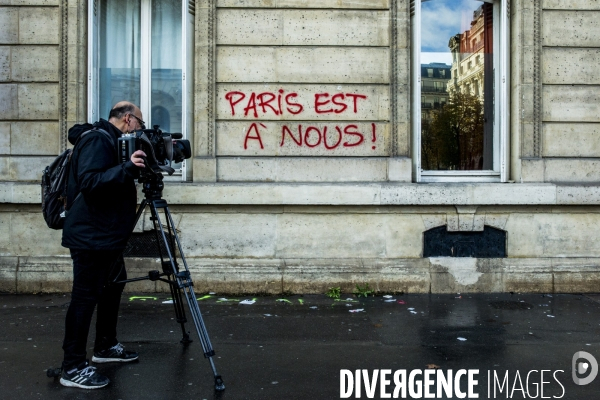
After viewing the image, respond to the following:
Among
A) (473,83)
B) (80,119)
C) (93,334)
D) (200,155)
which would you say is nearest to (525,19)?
(473,83)

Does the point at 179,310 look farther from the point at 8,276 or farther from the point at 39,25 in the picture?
the point at 39,25

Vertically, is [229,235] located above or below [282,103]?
below

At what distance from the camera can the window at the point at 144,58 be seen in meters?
7.93

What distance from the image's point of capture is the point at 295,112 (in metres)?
7.46

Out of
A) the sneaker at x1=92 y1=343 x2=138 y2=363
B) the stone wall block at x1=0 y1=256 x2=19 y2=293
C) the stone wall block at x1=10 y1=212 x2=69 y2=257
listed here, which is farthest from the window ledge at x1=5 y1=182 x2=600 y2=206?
the sneaker at x1=92 y1=343 x2=138 y2=363

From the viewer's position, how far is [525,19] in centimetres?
750

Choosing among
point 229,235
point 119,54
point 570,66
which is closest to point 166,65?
point 119,54

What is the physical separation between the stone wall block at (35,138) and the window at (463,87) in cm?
459

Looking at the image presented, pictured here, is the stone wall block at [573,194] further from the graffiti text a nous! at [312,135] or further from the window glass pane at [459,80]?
the graffiti text a nous! at [312,135]

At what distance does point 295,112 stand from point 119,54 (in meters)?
2.49

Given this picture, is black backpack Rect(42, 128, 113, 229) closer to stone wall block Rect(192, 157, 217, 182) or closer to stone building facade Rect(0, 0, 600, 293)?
stone building facade Rect(0, 0, 600, 293)

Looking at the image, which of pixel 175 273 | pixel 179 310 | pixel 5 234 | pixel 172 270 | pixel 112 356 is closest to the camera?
pixel 175 273

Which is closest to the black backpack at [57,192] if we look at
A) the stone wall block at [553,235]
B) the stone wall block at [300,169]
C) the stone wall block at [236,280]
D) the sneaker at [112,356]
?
the sneaker at [112,356]

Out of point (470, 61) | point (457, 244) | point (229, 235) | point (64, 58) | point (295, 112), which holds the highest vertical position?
point (470, 61)
